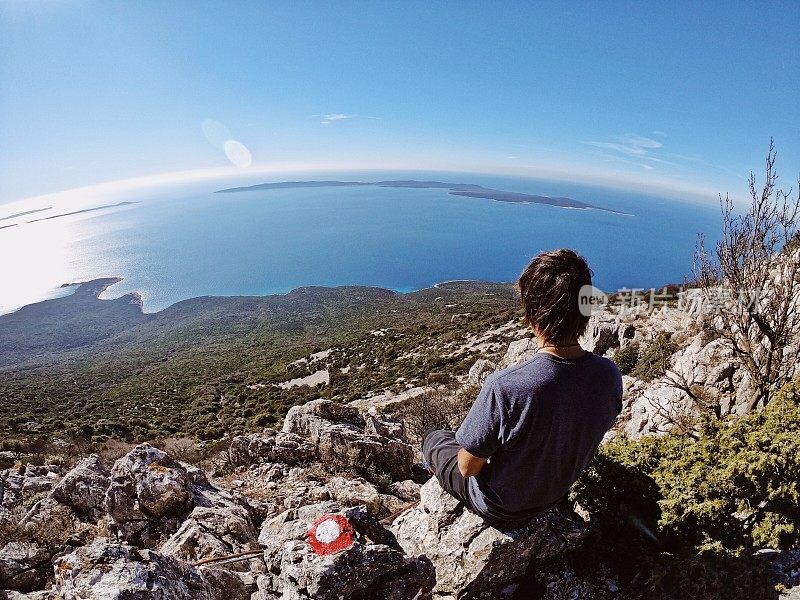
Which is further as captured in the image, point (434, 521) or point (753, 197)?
point (753, 197)

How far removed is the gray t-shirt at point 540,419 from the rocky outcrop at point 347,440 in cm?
520

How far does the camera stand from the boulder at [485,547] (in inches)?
107

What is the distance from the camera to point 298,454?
7648 mm

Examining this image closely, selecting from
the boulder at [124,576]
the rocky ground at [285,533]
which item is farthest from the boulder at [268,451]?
the boulder at [124,576]

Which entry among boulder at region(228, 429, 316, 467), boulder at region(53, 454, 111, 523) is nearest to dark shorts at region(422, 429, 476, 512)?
boulder at region(53, 454, 111, 523)

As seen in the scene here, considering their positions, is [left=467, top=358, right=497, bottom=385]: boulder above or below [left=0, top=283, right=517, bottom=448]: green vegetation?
above

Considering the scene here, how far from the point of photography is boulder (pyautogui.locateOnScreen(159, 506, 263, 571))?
3.99 meters

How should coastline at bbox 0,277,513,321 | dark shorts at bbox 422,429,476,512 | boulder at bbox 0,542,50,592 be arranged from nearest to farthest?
1. dark shorts at bbox 422,429,476,512
2. boulder at bbox 0,542,50,592
3. coastline at bbox 0,277,513,321

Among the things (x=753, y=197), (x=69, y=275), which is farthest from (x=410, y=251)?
(x=753, y=197)

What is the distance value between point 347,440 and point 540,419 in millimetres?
6189

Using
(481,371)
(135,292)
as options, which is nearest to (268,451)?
(481,371)

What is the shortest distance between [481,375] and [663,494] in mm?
15343

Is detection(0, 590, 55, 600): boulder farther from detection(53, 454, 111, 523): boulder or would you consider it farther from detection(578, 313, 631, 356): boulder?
detection(578, 313, 631, 356): boulder

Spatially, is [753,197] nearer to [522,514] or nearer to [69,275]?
[522,514]
